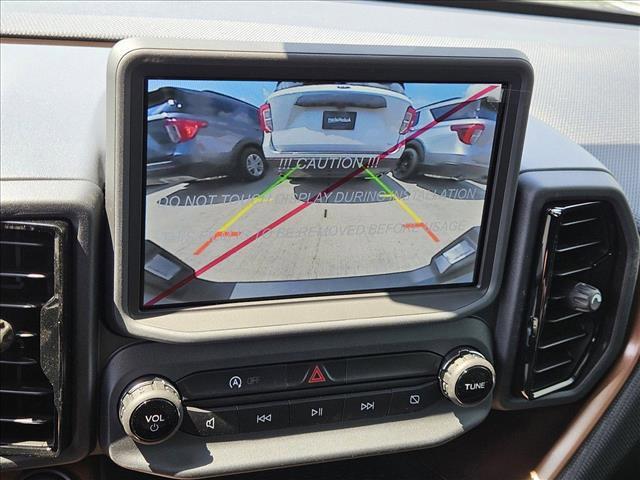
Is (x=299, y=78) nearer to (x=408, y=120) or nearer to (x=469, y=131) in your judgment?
(x=408, y=120)

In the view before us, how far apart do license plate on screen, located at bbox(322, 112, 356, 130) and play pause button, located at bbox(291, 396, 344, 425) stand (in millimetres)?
523

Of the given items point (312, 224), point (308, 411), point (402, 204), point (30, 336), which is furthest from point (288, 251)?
point (30, 336)

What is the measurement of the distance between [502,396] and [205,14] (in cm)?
107

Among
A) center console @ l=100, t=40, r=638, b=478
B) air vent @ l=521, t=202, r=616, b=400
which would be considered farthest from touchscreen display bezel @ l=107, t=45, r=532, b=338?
air vent @ l=521, t=202, r=616, b=400

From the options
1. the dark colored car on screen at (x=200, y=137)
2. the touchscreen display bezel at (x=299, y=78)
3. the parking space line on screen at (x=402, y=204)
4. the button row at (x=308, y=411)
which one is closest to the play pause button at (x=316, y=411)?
the button row at (x=308, y=411)

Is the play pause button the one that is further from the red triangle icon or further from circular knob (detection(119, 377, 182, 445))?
circular knob (detection(119, 377, 182, 445))

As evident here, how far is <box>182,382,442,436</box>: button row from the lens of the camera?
1.35m

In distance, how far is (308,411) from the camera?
4.62ft

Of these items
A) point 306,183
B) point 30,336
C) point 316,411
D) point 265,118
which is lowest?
point 316,411

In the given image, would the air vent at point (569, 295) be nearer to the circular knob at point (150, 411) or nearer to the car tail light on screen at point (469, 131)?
the car tail light on screen at point (469, 131)

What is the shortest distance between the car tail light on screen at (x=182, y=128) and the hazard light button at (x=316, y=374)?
0.47 m

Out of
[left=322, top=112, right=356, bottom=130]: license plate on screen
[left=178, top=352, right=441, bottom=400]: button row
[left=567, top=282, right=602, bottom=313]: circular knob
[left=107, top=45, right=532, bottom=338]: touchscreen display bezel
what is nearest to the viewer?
[left=107, top=45, right=532, bottom=338]: touchscreen display bezel

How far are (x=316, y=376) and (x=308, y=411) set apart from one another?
7 centimetres

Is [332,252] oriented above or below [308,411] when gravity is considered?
above
